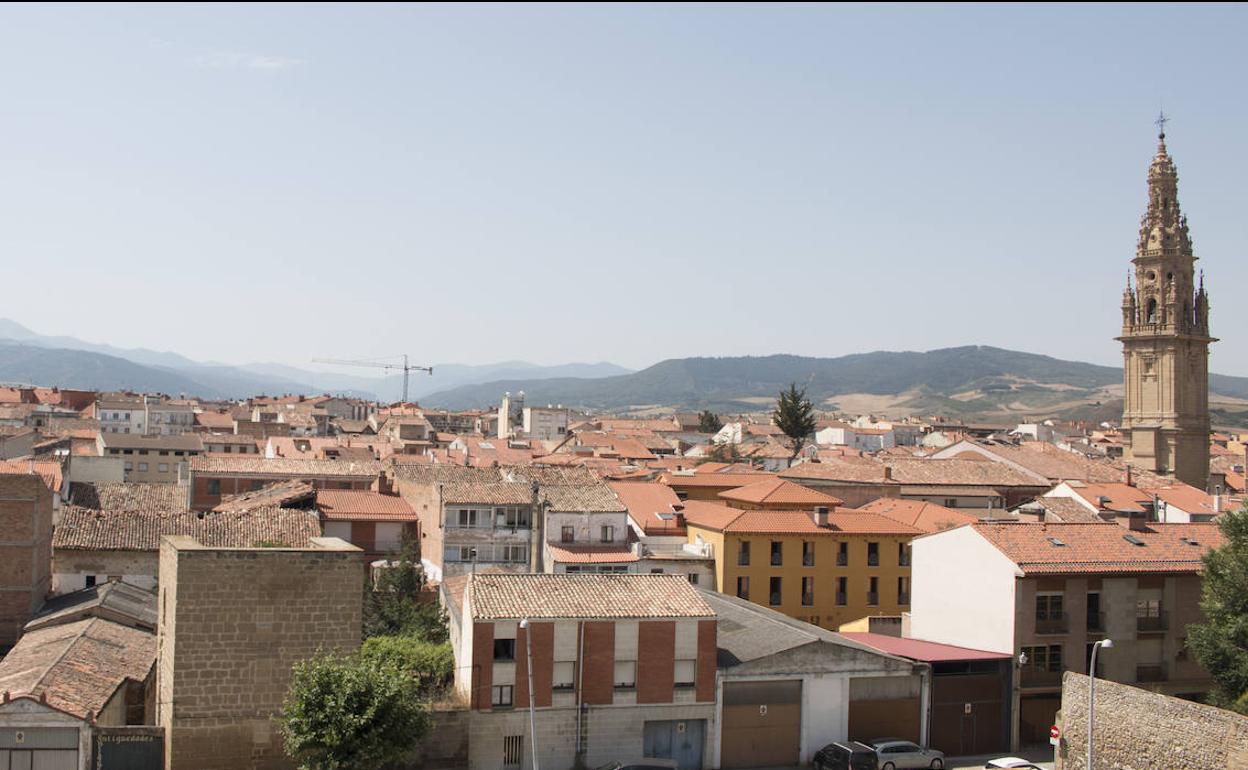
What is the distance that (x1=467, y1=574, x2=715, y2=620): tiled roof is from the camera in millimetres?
30172

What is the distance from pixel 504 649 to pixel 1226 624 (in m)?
20.6

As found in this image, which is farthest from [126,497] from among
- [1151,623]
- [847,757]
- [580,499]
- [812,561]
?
[1151,623]

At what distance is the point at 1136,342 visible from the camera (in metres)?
96.4

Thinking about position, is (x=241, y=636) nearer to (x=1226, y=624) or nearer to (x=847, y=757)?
(x=847, y=757)

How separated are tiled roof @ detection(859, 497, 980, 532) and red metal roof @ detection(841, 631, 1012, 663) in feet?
42.6

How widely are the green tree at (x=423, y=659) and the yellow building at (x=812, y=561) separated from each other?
18062 millimetres

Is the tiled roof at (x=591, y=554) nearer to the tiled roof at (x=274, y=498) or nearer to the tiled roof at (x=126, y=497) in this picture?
the tiled roof at (x=274, y=498)

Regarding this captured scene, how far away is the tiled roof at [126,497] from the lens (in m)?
54.8

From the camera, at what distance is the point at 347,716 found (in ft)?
83.6

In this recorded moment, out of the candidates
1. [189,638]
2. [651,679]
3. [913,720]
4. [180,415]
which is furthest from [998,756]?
[180,415]

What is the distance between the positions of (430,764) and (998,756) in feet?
56.3

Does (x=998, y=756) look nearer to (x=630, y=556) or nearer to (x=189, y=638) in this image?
(x=630, y=556)

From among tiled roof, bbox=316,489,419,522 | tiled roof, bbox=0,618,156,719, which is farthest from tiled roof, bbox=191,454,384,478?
tiled roof, bbox=0,618,156,719

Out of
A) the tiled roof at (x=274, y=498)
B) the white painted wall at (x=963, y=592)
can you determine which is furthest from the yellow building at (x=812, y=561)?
the tiled roof at (x=274, y=498)
